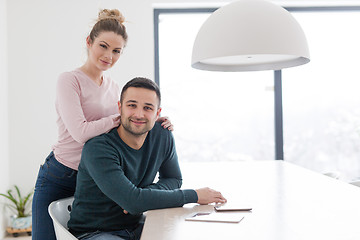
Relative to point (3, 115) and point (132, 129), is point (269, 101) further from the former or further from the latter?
point (132, 129)

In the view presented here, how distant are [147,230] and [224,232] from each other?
25 cm

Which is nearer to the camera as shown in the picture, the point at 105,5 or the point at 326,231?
the point at 326,231

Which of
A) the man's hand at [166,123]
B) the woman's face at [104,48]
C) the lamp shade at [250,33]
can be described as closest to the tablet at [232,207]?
the man's hand at [166,123]

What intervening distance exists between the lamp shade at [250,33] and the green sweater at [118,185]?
486 millimetres

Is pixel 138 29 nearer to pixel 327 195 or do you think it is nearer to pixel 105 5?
pixel 105 5

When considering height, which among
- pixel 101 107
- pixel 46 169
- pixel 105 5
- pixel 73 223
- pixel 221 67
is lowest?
pixel 73 223

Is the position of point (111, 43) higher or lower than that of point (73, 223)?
higher

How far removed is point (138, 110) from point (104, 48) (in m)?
0.42

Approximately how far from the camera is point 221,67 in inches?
84.7

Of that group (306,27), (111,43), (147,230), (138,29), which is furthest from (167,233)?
(306,27)

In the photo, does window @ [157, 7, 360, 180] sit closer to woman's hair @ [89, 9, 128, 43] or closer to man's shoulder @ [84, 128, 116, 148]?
woman's hair @ [89, 9, 128, 43]

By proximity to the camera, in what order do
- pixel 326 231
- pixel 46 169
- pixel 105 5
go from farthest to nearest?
pixel 105 5 < pixel 46 169 < pixel 326 231

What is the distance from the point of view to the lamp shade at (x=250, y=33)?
1.63 metres

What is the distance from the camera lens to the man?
5.02ft
